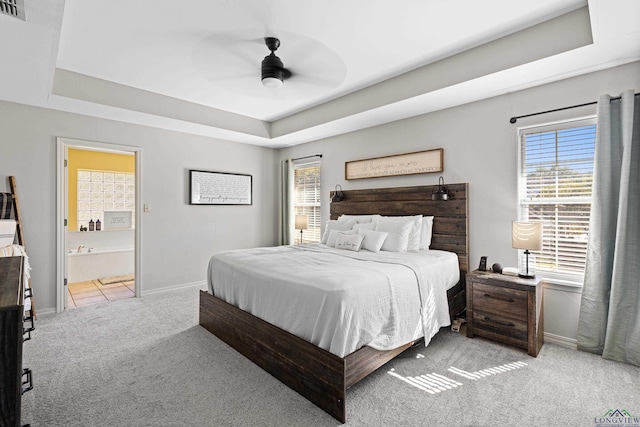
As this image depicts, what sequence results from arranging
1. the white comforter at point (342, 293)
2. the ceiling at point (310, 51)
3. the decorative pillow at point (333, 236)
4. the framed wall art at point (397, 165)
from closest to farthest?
1. the white comforter at point (342, 293)
2. the ceiling at point (310, 51)
3. the framed wall art at point (397, 165)
4. the decorative pillow at point (333, 236)

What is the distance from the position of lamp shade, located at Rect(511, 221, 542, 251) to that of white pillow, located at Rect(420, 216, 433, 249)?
967mm

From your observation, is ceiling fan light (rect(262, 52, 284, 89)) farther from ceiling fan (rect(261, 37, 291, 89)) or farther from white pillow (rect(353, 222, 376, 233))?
white pillow (rect(353, 222, 376, 233))

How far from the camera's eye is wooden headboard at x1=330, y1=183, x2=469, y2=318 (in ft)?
11.5

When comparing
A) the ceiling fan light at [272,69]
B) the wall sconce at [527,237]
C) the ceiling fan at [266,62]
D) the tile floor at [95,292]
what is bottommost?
the tile floor at [95,292]

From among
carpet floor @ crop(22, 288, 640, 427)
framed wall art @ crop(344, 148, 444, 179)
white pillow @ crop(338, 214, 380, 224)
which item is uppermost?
framed wall art @ crop(344, 148, 444, 179)

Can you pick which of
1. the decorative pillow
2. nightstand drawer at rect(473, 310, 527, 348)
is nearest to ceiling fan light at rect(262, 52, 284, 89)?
the decorative pillow

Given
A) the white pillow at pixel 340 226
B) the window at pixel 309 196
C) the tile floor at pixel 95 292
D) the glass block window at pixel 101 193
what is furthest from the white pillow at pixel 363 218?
the glass block window at pixel 101 193

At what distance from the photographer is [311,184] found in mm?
5555

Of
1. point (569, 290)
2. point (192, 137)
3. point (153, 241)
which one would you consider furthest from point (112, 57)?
point (569, 290)

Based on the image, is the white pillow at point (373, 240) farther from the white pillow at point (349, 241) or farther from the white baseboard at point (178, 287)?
the white baseboard at point (178, 287)

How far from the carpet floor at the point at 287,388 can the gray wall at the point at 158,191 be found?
144cm

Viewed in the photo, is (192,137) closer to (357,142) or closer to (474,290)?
(357,142)

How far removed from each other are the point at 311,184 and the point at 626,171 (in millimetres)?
4030

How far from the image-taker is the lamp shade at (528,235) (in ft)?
8.87
